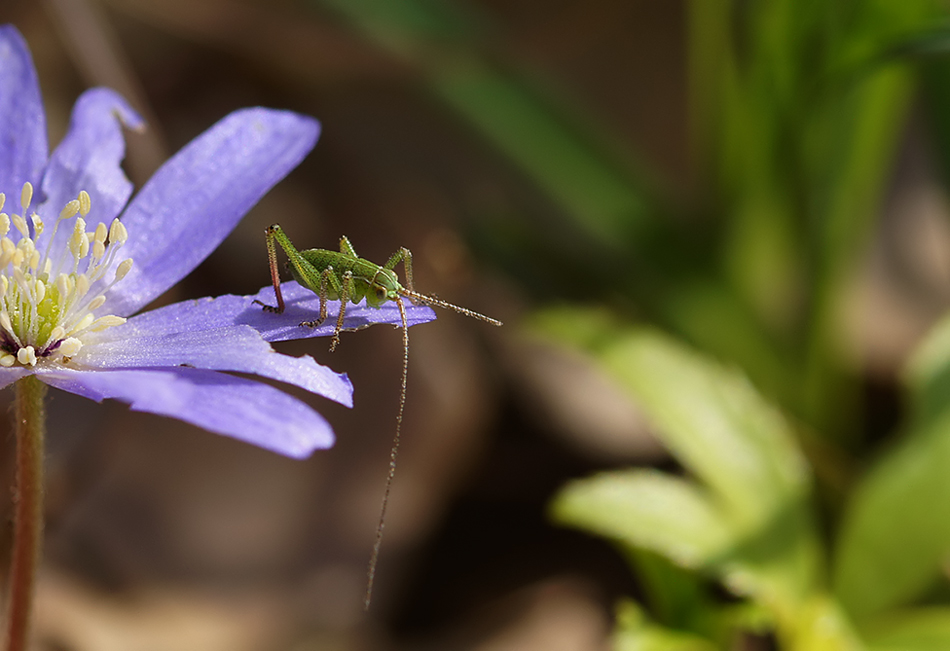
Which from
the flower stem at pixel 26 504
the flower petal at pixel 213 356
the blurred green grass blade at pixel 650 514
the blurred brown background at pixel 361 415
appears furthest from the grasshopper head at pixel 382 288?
the blurred brown background at pixel 361 415

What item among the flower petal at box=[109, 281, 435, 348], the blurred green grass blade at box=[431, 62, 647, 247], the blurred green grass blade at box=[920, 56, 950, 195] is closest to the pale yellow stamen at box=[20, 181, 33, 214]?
the flower petal at box=[109, 281, 435, 348]

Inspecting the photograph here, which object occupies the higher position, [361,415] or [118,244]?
[361,415]

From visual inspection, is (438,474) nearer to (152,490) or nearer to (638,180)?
(152,490)

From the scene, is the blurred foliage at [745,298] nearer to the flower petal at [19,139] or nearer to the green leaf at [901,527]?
the green leaf at [901,527]

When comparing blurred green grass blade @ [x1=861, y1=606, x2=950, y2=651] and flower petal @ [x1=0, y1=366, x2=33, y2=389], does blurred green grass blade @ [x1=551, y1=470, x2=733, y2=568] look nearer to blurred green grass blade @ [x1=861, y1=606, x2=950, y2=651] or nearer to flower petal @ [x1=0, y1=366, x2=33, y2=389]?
blurred green grass blade @ [x1=861, y1=606, x2=950, y2=651]

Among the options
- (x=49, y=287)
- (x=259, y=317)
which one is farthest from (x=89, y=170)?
(x=259, y=317)

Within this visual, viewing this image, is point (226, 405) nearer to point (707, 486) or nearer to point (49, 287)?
point (49, 287)

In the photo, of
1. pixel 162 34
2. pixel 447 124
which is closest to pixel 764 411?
pixel 447 124

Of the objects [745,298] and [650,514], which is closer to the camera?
[650,514]
